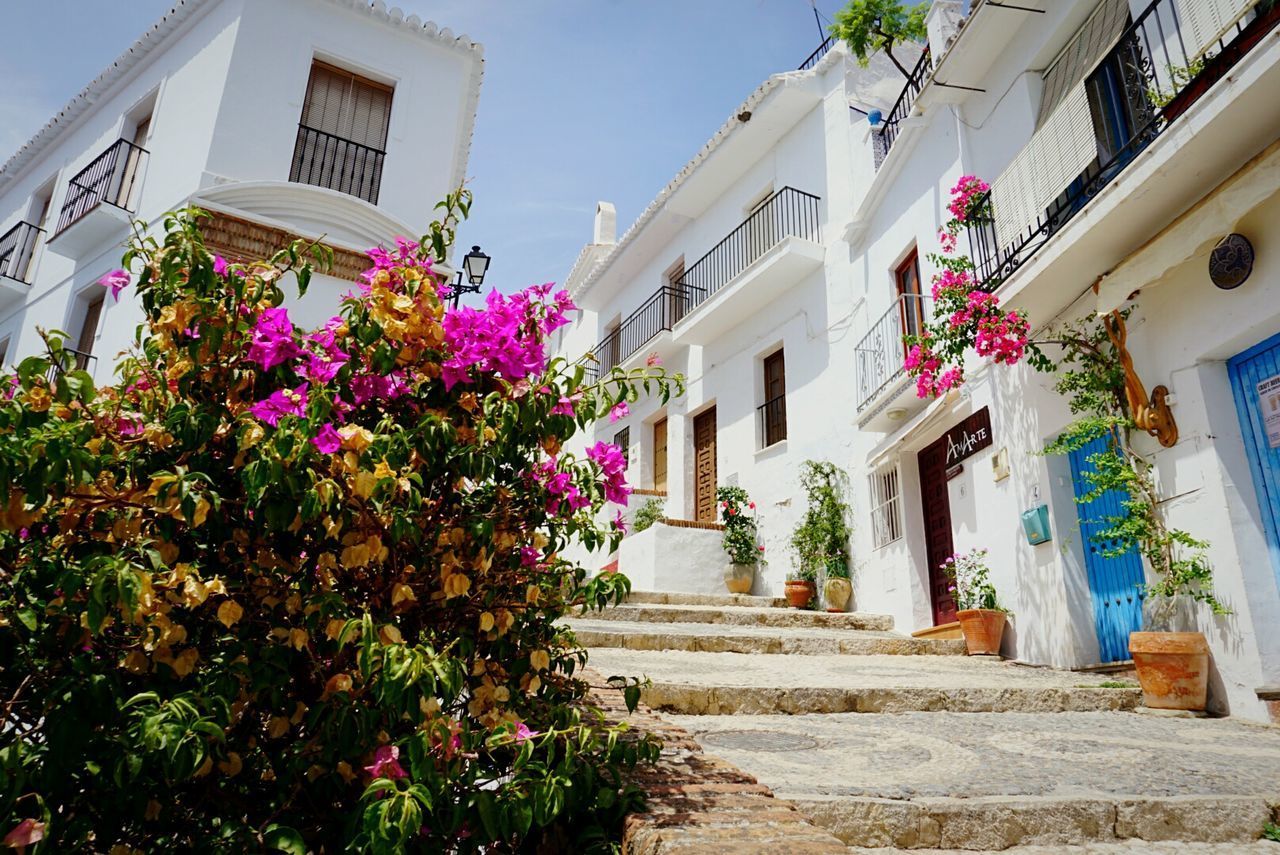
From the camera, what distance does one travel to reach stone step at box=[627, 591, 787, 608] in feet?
28.1

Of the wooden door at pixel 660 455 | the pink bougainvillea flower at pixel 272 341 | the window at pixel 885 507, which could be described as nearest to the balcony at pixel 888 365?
the window at pixel 885 507

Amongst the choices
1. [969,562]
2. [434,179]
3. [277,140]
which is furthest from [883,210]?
[277,140]

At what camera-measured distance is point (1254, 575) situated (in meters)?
4.52

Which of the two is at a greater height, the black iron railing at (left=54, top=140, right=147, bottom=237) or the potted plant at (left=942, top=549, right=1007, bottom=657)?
the black iron railing at (left=54, top=140, right=147, bottom=237)

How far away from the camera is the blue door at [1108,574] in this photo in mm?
5539

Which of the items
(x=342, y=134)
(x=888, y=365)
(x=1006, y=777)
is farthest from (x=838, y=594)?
(x=342, y=134)

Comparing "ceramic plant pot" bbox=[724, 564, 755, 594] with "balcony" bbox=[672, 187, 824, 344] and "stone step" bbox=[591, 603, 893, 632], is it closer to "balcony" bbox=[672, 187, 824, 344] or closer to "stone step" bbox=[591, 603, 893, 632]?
"stone step" bbox=[591, 603, 893, 632]

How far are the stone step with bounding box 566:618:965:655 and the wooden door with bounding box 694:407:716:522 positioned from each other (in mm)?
5697

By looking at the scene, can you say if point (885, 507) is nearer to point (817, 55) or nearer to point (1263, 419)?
point (1263, 419)

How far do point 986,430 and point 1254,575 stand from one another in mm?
2889

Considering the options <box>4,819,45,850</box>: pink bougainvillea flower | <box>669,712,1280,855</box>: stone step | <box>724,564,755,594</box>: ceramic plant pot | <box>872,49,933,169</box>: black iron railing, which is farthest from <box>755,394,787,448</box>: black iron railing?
<box>4,819,45,850</box>: pink bougainvillea flower

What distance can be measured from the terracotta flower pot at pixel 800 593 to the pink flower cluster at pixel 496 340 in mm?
8327

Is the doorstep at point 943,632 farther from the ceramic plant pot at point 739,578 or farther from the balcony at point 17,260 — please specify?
the balcony at point 17,260

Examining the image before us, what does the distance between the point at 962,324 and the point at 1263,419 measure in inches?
82.0
